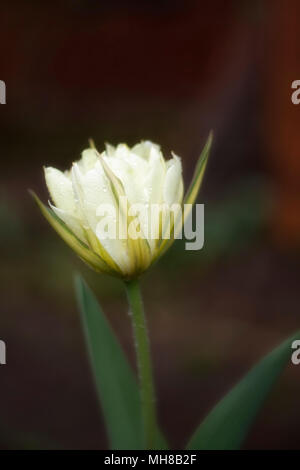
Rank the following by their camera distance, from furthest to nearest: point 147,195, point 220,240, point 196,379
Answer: point 220,240
point 196,379
point 147,195

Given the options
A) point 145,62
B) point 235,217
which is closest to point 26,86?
point 145,62

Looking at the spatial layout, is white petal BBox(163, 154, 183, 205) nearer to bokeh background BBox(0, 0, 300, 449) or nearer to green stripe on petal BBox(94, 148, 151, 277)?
green stripe on petal BBox(94, 148, 151, 277)

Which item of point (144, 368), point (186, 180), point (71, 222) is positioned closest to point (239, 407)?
point (144, 368)

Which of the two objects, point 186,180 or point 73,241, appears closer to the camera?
point 73,241

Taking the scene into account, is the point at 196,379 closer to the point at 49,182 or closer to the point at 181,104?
the point at 49,182

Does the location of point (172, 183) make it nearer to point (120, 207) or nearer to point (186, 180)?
point (120, 207)
